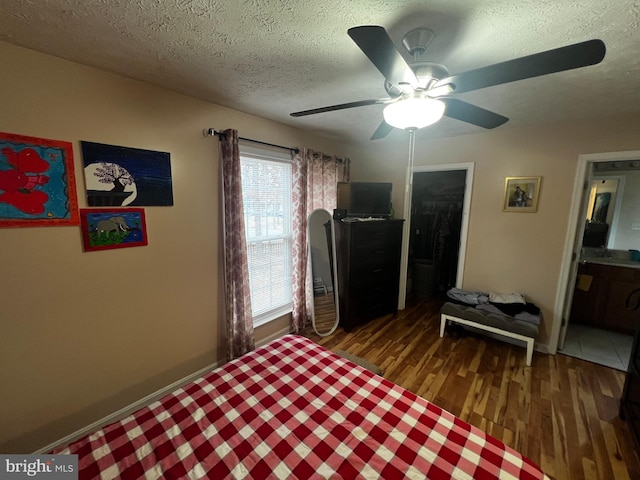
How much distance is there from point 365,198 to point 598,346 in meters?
2.94

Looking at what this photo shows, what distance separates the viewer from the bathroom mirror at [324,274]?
2889mm

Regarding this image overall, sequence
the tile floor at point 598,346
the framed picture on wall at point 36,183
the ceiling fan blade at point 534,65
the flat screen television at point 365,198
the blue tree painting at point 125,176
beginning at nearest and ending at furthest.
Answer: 1. the ceiling fan blade at point 534,65
2. the framed picture on wall at point 36,183
3. the blue tree painting at point 125,176
4. the tile floor at point 598,346
5. the flat screen television at point 365,198

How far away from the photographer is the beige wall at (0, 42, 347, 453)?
4.34ft

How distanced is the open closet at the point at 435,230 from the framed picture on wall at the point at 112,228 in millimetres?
3565

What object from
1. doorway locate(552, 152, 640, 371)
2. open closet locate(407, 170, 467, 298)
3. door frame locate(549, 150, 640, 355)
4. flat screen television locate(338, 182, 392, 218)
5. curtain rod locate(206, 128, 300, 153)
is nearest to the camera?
curtain rod locate(206, 128, 300, 153)

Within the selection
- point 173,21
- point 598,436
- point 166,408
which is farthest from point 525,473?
point 173,21

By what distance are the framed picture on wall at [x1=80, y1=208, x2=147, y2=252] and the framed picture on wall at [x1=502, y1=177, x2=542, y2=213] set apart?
333 centimetres

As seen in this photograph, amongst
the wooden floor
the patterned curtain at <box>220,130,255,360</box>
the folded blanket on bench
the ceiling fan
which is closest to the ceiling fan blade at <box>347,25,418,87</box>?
the ceiling fan

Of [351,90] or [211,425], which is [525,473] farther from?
[351,90]

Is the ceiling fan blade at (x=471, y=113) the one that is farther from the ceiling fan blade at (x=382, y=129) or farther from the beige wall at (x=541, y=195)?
the beige wall at (x=541, y=195)

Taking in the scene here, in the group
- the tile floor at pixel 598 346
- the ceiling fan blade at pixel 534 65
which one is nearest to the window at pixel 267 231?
the ceiling fan blade at pixel 534 65

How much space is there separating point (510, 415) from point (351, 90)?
256 cm

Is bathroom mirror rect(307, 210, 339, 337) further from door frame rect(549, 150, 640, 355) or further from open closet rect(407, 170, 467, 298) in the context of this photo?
door frame rect(549, 150, 640, 355)

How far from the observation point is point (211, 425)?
1.11 m
